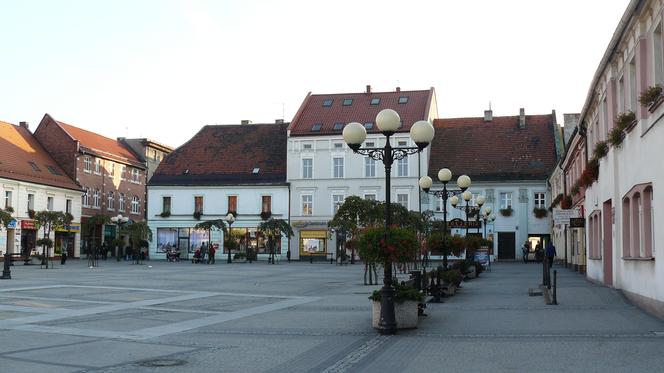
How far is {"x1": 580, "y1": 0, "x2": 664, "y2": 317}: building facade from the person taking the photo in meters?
14.4

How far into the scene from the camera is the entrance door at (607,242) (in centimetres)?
2238

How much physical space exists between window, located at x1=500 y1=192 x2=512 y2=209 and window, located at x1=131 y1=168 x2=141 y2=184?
128ft

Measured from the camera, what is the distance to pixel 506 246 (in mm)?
59281

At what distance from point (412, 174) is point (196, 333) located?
49.0m

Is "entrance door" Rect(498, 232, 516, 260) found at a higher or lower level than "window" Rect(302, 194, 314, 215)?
lower

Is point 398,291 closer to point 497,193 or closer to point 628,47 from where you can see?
point 628,47

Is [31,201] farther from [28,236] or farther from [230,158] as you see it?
[230,158]

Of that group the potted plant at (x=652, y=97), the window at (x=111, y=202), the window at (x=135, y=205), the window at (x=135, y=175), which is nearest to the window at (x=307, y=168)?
the window at (x=111, y=202)

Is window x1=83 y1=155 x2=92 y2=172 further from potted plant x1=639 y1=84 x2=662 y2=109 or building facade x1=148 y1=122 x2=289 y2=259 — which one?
potted plant x1=639 y1=84 x2=662 y2=109

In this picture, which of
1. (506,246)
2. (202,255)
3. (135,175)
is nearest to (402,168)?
(506,246)

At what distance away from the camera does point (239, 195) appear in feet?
214

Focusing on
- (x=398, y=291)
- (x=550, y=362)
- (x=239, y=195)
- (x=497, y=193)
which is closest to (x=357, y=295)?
(x=398, y=291)

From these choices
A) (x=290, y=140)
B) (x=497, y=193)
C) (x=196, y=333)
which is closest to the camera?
(x=196, y=333)

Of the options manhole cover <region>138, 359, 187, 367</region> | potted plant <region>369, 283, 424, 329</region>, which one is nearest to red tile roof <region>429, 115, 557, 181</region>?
potted plant <region>369, 283, 424, 329</region>
